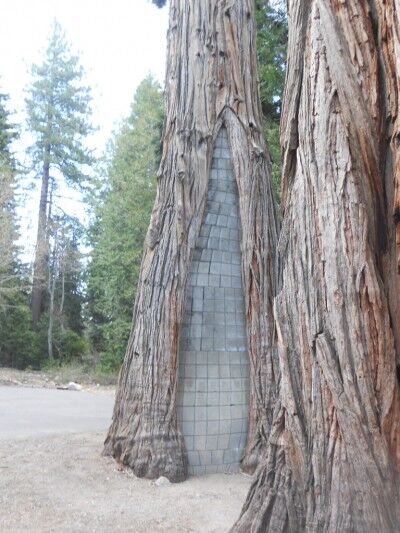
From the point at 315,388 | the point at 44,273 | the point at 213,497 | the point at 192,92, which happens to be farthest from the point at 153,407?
the point at 44,273

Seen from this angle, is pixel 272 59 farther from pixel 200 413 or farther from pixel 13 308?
pixel 13 308

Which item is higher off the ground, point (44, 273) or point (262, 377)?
point (44, 273)

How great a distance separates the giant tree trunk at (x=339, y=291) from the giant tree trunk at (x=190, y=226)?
2272mm

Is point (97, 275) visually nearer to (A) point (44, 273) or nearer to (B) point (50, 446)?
(A) point (44, 273)

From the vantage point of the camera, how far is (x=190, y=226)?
5902mm

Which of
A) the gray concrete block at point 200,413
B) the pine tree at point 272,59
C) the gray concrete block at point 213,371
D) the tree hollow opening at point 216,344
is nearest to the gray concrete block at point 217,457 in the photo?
the tree hollow opening at point 216,344

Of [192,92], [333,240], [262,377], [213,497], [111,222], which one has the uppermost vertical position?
[111,222]

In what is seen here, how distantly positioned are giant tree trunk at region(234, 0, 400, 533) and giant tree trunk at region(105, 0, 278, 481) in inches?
89.4

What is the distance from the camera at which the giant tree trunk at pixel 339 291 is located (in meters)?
2.84

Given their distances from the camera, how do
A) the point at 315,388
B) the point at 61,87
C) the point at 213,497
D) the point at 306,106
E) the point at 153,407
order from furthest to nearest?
the point at 61,87
the point at 153,407
the point at 213,497
the point at 306,106
the point at 315,388

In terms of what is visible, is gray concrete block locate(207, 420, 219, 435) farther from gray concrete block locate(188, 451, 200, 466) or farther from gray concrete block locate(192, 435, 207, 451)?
gray concrete block locate(188, 451, 200, 466)

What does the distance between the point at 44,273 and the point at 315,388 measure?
22583 mm

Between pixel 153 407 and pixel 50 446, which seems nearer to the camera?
pixel 153 407

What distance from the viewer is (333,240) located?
3062 mm
